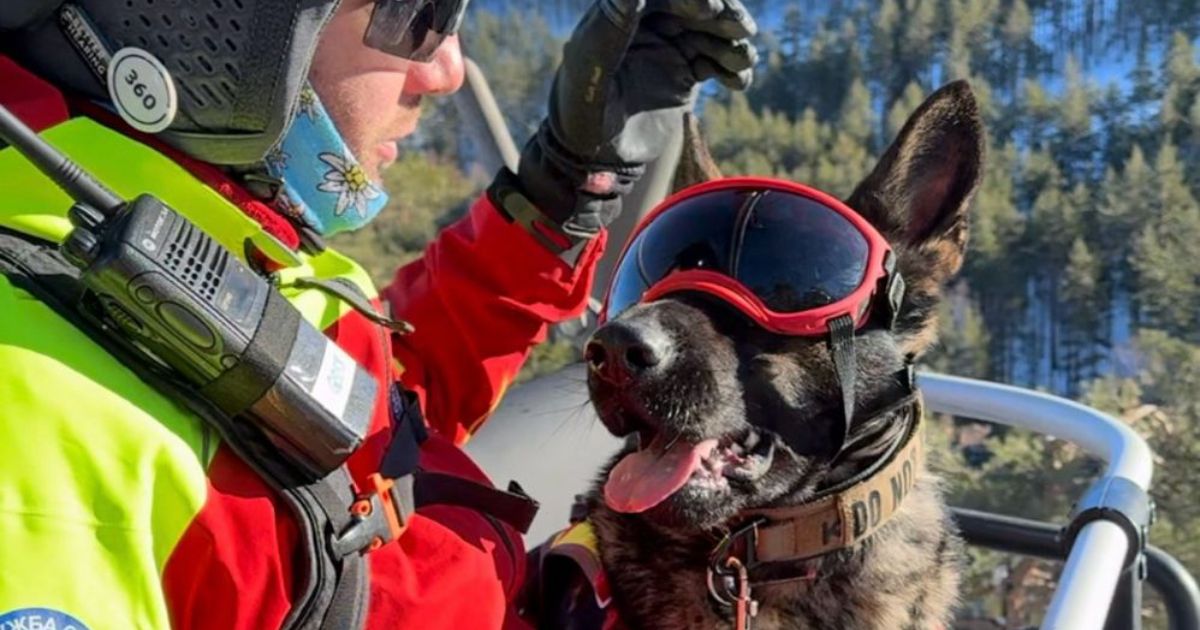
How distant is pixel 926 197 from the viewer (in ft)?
6.57

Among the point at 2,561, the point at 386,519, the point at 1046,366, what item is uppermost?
the point at 2,561

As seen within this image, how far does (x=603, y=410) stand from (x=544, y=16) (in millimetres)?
20878

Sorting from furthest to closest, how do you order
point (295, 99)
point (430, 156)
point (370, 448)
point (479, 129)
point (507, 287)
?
1. point (430, 156)
2. point (479, 129)
3. point (507, 287)
4. point (370, 448)
5. point (295, 99)

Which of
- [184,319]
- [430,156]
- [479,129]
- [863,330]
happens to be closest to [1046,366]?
[430,156]

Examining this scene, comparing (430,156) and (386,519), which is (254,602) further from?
(430,156)

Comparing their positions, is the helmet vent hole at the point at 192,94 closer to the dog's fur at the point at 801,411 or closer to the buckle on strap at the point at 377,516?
the buckle on strap at the point at 377,516

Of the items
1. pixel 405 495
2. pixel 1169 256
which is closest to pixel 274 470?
pixel 405 495

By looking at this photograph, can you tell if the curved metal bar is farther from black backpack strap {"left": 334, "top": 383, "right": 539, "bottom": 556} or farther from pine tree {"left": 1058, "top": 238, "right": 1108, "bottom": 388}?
pine tree {"left": 1058, "top": 238, "right": 1108, "bottom": 388}

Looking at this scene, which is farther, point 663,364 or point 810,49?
point 810,49

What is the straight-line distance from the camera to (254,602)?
1.19m

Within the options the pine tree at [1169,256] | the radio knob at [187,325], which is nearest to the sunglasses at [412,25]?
the radio knob at [187,325]

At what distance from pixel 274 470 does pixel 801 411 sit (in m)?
0.89

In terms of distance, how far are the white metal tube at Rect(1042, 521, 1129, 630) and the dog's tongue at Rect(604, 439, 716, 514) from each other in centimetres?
53

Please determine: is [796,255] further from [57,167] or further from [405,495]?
[57,167]
